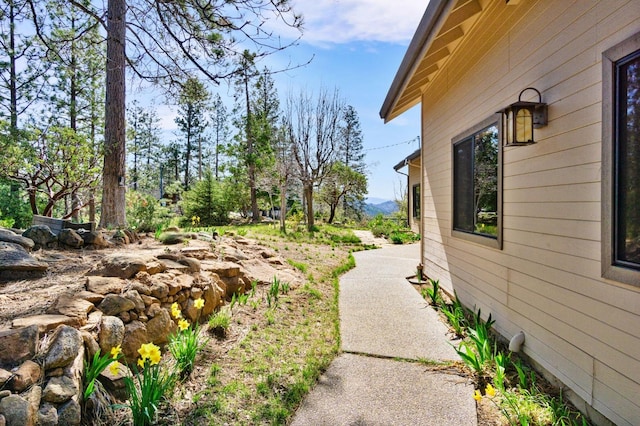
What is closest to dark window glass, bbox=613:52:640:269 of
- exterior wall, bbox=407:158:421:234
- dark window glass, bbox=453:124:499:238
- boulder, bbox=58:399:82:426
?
dark window glass, bbox=453:124:499:238

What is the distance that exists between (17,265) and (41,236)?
3.70ft

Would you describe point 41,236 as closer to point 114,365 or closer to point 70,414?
point 114,365

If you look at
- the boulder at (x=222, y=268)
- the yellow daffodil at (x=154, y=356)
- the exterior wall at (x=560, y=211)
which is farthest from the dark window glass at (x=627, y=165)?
the boulder at (x=222, y=268)

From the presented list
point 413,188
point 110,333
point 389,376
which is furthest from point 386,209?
point 110,333

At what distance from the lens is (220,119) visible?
1228 inches

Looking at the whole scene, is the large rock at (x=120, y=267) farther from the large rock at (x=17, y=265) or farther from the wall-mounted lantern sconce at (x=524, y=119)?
the wall-mounted lantern sconce at (x=524, y=119)

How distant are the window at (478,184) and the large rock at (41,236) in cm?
490

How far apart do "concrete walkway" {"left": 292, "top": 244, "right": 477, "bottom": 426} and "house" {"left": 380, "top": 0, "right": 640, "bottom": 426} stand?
0.69 metres

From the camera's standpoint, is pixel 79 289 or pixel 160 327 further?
pixel 160 327

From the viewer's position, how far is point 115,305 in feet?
8.63

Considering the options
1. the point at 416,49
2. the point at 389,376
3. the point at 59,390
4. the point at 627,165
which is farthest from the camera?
the point at 416,49

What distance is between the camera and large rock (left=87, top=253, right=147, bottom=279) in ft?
10.2

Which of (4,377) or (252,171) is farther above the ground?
(252,171)

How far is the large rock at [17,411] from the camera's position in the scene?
1502 mm
